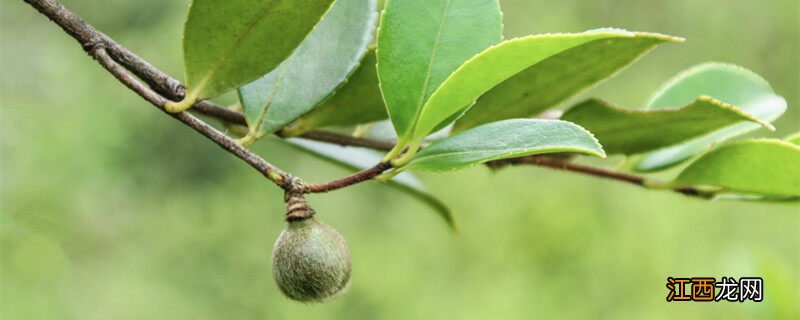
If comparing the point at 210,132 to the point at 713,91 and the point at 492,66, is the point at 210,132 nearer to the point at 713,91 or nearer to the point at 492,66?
the point at 492,66

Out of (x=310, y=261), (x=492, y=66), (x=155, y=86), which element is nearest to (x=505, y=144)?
(x=492, y=66)

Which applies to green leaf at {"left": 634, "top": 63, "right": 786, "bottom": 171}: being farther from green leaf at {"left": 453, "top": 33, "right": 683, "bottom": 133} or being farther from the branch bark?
the branch bark

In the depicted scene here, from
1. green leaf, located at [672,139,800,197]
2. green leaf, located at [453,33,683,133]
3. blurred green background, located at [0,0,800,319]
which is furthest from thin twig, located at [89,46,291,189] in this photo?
blurred green background, located at [0,0,800,319]

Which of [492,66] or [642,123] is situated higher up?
[642,123]

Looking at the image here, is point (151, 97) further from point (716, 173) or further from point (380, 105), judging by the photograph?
point (716, 173)

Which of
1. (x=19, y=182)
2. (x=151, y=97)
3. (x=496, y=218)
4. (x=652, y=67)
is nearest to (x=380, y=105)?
(x=151, y=97)

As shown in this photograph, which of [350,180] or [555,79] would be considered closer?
[350,180]
